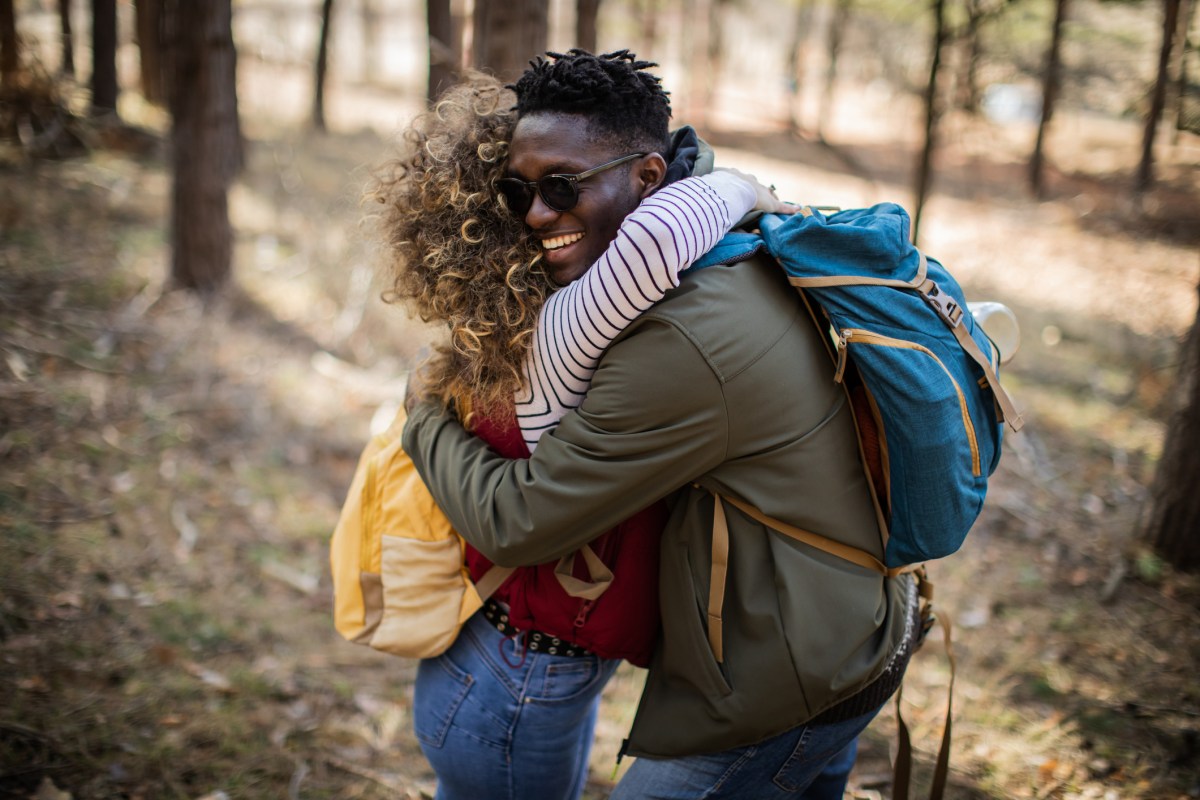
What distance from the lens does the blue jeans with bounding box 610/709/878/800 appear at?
1.76 meters

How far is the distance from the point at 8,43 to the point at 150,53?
17.6 ft

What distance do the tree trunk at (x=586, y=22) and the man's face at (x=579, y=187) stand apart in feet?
15.1

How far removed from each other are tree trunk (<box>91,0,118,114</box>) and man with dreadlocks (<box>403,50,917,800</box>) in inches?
441

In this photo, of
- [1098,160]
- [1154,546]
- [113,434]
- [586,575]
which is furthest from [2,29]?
[1098,160]

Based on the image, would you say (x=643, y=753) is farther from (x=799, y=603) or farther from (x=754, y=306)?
(x=754, y=306)

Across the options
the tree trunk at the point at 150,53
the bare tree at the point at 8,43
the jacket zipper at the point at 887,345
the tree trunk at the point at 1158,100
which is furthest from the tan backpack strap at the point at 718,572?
the tree trunk at the point at 150,53

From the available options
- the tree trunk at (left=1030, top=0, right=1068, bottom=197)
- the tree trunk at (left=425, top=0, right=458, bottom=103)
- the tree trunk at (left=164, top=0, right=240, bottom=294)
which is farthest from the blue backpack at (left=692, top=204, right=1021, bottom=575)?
the tree trunk at (left=1030, top=0, right=1068, bottom=197)

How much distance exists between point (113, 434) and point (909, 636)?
4770 millimetres

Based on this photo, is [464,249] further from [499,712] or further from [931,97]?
[931,97]

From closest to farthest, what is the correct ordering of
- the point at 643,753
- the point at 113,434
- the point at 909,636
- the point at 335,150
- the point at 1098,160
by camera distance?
the point at 643,753 < the point at 909,636 < the point at 113,434 < the point at 335,150 < the point at 1098,160

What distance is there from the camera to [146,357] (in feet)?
19.4

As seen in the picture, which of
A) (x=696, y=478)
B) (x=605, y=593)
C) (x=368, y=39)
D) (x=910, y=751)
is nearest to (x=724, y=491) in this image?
(x=696, y=478)

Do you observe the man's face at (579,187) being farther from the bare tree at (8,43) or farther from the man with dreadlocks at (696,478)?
the bare tree at (8,43)

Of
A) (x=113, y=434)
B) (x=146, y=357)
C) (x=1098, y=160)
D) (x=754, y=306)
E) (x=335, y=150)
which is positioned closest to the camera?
(x=754, y=306)
